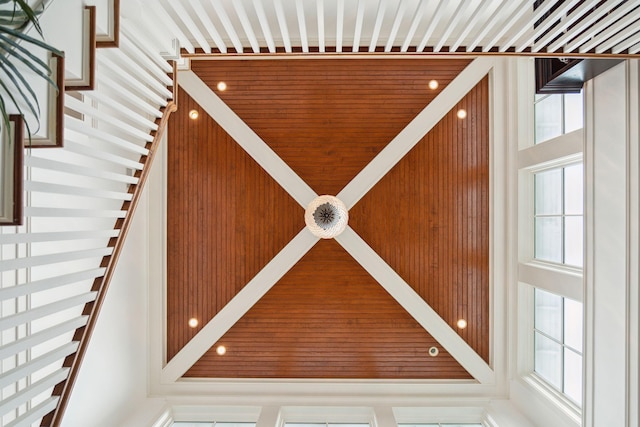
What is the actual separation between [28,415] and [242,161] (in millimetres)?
3580

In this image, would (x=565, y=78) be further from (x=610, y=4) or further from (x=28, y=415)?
(x=28, y=415)

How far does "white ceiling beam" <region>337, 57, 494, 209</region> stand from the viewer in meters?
5.11

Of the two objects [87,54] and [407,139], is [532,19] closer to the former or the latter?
[407,139]

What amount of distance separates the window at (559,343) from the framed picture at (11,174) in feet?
16.0

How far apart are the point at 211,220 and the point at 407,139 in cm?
280

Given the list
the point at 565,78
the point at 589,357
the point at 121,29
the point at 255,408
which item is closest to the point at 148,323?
the point at 255,408

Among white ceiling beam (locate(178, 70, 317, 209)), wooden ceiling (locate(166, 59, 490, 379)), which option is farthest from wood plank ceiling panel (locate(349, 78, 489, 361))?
white ceiling beam (locate(178, 70, 317, 209))

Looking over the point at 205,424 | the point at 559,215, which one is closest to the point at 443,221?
the point at 559,215

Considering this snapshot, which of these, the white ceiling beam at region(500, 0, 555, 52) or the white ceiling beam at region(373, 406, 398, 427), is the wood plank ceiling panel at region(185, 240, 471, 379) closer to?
the white ceiling beam at region(373, 406, 398, 427)

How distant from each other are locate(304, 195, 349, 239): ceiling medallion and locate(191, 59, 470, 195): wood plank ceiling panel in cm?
44

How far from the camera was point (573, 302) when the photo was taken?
4297mm

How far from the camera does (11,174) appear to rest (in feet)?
6.37

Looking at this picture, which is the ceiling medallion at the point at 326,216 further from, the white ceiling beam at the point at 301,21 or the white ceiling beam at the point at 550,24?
the white ceiling beam at the point at 550,24

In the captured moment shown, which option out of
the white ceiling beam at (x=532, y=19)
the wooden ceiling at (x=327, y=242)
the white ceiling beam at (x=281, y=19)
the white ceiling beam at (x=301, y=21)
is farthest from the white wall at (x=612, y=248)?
the white ceiling beam at (x=281, y=19)
